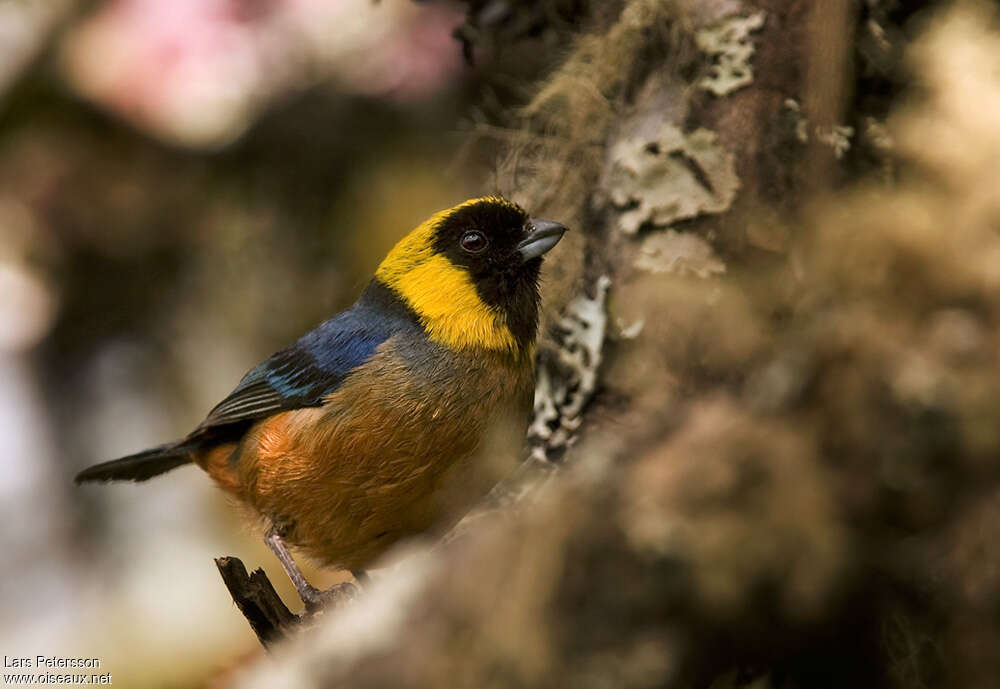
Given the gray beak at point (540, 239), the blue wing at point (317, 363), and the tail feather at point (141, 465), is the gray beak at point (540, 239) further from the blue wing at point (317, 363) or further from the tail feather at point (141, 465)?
the tail feather at point (141, 465)

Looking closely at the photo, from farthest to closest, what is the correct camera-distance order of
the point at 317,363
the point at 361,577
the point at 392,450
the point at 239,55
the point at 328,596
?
1. the point at 239,55
2. the point at 361,577
3. the point at 317,363
4. the point at 328,596
5. the point at 392,450

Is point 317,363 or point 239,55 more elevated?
point 239,55

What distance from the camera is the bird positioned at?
3.07m

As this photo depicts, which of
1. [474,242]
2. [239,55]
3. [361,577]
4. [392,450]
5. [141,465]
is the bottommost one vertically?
[361,577]

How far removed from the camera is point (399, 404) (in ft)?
10.3

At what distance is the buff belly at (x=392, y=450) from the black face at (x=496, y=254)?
267mm

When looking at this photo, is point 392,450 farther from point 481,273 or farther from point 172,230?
point 172,230

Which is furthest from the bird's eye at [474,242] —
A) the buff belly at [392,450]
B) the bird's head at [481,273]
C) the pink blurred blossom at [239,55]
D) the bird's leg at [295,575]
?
the pink blurred blossom at [239,55]

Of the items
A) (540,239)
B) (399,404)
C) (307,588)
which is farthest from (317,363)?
(540,239)

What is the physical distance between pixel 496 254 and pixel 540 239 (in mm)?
180

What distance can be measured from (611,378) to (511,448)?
1.48ft

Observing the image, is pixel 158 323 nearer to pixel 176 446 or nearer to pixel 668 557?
pixel 176 446

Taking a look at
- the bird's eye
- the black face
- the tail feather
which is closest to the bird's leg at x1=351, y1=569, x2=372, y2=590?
the tail feather

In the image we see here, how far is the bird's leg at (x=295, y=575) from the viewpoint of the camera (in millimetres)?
3326
